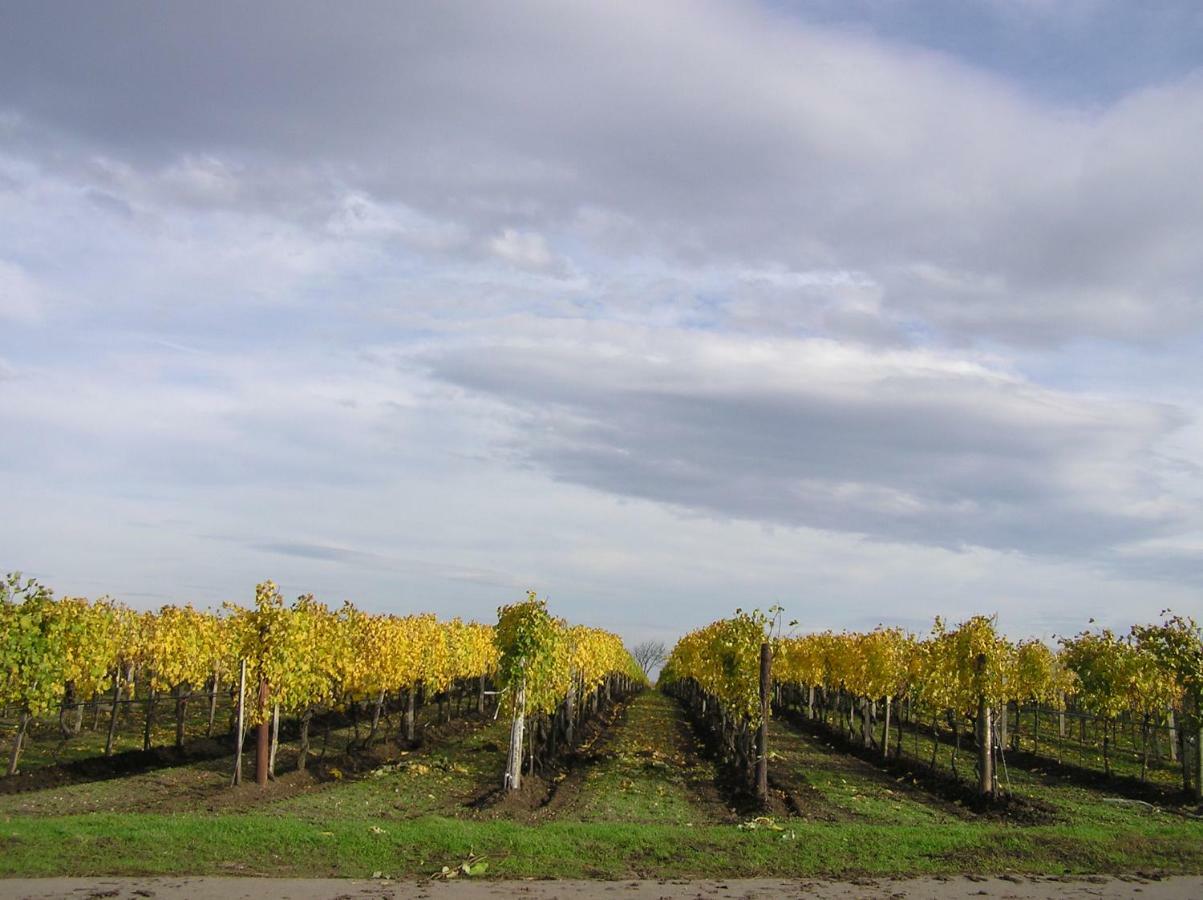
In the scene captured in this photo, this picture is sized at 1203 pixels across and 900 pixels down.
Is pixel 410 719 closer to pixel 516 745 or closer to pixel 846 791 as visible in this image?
pixel 516 745

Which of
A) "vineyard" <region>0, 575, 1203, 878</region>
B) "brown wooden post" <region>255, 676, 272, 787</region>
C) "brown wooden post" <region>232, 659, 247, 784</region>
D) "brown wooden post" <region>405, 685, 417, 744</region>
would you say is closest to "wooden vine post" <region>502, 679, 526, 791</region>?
"vineyard" <region>0, 575, 1203, 878</region>

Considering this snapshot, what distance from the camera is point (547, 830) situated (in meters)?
16.9

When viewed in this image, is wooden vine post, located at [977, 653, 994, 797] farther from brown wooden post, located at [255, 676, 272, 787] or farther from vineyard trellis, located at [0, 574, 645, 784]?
brown wooden post, located at [255, 676, 272, 787]

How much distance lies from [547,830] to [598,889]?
3580 millimetres

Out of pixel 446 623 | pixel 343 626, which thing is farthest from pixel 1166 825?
pixel 446 623

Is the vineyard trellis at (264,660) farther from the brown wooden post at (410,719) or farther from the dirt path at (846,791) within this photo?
the dirt path at (846,791)

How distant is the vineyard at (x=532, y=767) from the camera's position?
15477mm

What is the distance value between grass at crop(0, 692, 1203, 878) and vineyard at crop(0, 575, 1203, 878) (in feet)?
0.24

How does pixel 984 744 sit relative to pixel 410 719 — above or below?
above

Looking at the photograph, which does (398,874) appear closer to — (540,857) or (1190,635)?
(540,857)

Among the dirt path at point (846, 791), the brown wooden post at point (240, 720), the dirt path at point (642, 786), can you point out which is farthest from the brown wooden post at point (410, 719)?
the dirt path at point (846, 791)

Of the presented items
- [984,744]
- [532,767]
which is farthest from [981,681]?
[532,767]

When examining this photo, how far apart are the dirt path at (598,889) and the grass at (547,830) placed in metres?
0.60

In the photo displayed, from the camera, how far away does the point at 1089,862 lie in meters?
16.0
